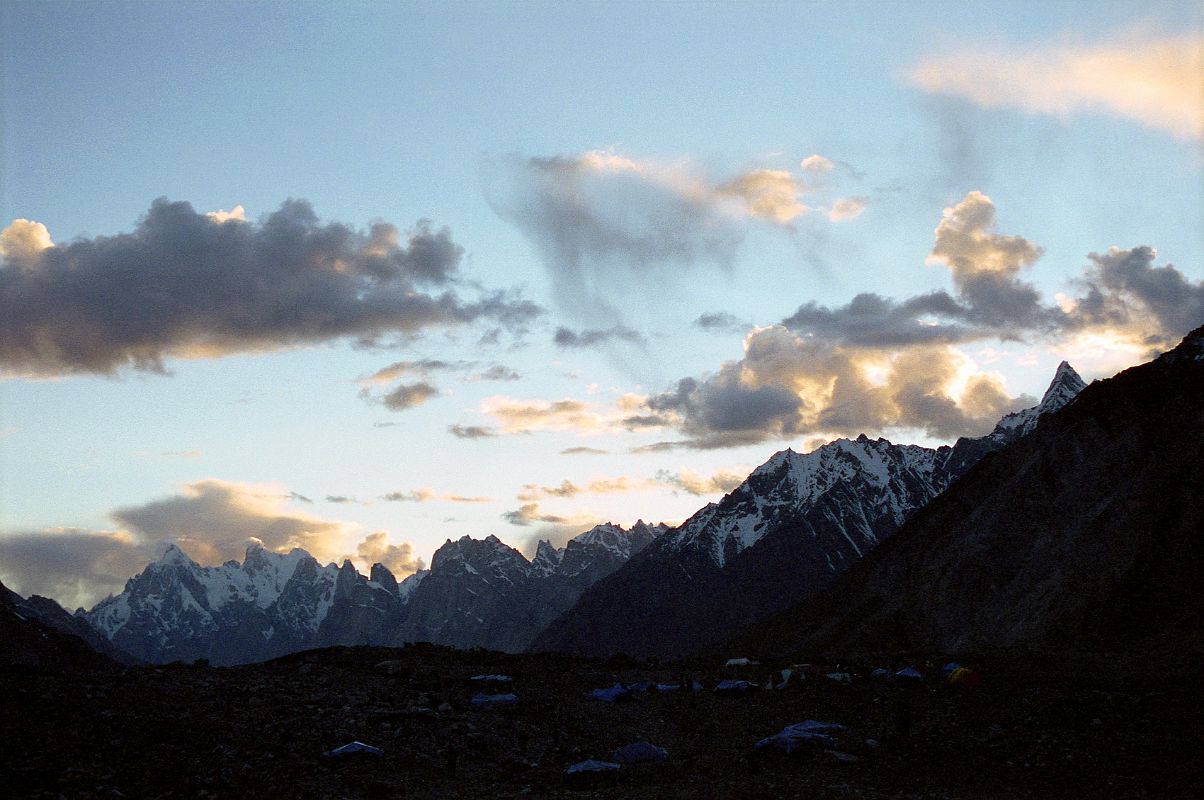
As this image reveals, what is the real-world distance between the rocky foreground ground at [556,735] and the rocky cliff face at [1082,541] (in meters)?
17.1

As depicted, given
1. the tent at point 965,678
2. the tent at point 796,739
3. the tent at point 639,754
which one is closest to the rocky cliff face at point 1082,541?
the tent at point 965,678

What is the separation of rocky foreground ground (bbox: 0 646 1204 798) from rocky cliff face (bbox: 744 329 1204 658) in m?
17.1

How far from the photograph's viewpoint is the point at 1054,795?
28.2 metres

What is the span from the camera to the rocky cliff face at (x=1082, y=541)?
72625 mm

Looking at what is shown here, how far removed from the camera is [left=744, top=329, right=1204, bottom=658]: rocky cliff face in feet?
238

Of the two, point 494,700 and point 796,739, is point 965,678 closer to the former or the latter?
point 796,739

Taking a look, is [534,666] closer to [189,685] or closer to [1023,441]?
[189,685]

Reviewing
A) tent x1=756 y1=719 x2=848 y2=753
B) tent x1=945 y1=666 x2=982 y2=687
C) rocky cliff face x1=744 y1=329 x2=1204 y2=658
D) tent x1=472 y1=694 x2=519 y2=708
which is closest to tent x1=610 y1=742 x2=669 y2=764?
tent x1=756 y1=719 x2=848 y2=753

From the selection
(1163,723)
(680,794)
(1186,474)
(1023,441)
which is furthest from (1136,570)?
(680,794)

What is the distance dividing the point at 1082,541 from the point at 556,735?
204ft

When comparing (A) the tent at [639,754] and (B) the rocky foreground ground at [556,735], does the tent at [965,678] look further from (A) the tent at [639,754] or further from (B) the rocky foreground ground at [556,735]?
(A) the tent at [639,754]

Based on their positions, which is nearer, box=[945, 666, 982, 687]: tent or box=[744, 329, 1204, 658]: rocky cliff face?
box=[945, 666, 982, 687]: tent

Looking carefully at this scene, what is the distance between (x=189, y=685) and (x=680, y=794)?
18.4m

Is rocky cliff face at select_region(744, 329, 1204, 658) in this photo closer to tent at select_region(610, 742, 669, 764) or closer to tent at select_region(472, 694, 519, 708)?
tent at select_region(610, 742, 669, 764)
